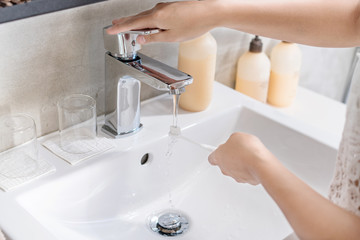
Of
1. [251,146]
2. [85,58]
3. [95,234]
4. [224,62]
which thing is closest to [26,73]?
[85,58]

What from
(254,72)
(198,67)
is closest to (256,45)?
(254,72)

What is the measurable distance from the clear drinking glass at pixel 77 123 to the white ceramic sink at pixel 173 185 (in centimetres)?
4

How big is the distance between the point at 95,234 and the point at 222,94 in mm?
447

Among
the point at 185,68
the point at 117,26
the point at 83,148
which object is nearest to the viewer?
the point at 117,26

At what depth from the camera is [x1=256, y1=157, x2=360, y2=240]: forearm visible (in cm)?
58

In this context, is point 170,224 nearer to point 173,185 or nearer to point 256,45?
point 173,185

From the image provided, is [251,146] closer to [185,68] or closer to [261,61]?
[185,68]

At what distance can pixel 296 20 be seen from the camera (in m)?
0.85

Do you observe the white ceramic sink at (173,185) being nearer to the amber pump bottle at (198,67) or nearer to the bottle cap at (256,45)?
the amber pump bottle at (198,67)

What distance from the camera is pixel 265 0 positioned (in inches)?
33.3

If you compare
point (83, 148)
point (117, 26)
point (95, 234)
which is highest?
point (117, 26)

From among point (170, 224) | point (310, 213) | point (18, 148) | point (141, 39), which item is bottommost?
point (170, 224)

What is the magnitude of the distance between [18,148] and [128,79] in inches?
9.0

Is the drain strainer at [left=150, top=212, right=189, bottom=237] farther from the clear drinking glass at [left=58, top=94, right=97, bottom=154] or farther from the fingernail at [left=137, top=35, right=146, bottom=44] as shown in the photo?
the fingernail at [left=137, top=35, right=146, bottom=44]
